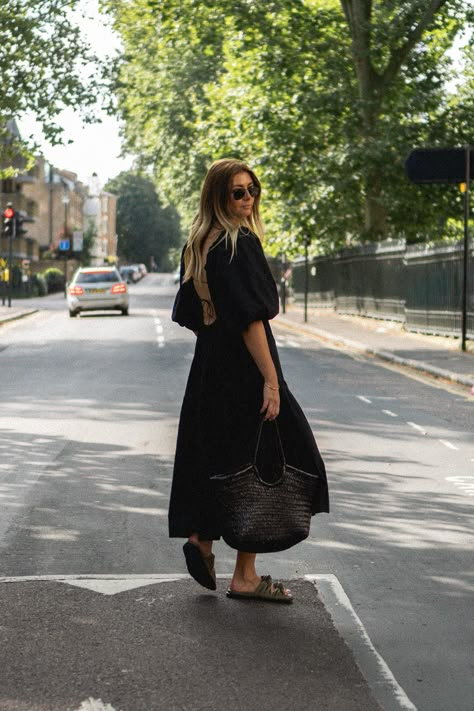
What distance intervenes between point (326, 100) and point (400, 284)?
4.83m

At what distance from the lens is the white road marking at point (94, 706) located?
3730 mm

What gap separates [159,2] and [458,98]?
28.4ft

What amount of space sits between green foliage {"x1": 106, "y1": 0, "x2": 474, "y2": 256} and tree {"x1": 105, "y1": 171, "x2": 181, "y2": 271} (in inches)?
4607

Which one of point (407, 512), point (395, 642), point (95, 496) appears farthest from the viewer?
point (95, 496)

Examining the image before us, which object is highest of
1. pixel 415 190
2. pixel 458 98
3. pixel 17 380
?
pixel 458 98

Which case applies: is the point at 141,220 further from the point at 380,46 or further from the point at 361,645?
the point at 361,645

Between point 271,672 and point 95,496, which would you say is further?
point 95,496

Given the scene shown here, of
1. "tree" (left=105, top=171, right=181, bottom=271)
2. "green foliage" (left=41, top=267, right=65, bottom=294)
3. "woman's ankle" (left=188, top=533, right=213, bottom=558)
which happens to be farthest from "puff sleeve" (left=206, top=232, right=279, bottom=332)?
"tree" (left=105, top=171, right=181, bottom=271)

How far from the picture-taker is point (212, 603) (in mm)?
4973

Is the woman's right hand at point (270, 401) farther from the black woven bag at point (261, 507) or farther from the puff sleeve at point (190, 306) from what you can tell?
the puff sleeve at point (190, 306)

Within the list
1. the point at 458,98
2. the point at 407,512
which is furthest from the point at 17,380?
the point at 458,98

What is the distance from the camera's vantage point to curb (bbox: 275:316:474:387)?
16594 mm

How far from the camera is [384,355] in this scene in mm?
21188

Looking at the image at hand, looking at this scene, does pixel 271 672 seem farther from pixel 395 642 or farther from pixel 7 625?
pixel 7 625
